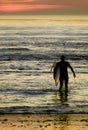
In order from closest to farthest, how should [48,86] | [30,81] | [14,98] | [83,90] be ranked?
1. [14,98]
2. [83,90]
3. [48,86]
4. [30,81]

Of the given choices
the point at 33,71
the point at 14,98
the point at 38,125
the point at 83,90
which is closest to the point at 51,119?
the point at 38,125

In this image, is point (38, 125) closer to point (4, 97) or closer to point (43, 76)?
point (4, 97)

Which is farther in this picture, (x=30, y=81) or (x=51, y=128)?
(x=30, y=81)

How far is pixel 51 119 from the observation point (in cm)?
1625

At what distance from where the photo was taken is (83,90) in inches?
909

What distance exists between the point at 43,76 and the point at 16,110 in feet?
37.6

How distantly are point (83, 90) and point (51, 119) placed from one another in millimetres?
7064

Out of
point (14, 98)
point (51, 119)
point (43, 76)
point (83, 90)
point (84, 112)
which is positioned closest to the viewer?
point (51, 119)

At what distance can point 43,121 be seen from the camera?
52.1 feet

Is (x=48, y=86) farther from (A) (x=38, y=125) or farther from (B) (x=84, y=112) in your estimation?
(A) (x=38, y=125)

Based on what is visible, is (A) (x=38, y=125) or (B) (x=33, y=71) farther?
(B) (x=33, y=71)

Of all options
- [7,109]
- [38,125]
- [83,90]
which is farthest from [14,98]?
[38,125]

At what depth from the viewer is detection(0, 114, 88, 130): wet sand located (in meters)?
14.9

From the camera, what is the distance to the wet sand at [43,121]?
48.7 ft
